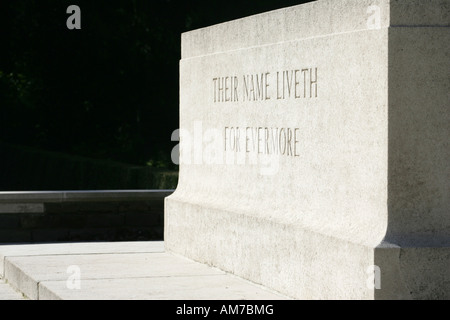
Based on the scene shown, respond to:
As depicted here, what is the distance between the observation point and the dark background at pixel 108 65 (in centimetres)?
2133

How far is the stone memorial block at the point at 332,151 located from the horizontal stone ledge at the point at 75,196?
2.70m

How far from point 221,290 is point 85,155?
15676 millimetres

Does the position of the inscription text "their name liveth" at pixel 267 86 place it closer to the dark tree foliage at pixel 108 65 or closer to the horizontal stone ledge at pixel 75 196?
the horizontal stone ledge at pixel 75 196

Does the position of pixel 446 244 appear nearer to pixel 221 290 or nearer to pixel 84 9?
pixel 221 290

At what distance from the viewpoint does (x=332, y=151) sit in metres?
6.22

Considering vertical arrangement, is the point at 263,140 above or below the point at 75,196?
above

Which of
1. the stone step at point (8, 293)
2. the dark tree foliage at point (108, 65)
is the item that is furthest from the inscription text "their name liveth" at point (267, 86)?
the dark tree foliage at point (108, 65)

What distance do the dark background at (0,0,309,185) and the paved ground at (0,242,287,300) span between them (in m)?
11.1

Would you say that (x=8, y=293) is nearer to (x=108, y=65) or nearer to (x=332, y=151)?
(x=332, y=151)

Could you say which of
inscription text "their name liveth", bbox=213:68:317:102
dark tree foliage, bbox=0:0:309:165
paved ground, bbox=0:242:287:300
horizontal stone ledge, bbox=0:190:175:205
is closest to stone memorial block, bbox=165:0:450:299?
inscription text "their name liveth", bbox=213:68:317:102

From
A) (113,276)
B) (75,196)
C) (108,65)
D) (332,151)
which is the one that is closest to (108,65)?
(108,65)

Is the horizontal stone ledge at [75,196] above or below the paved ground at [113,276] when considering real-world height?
above

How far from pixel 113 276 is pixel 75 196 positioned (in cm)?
363

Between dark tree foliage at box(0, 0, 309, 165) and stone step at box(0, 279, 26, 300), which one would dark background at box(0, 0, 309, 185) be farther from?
stone step at box(0, 279, 26, 300)
